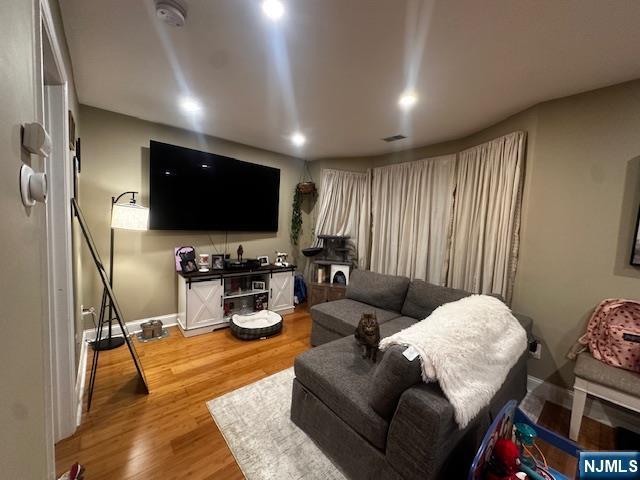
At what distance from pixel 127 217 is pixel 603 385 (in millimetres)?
3822

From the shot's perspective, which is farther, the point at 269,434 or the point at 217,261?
the point at 217,261

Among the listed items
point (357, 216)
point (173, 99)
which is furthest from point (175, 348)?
point (357, 216)

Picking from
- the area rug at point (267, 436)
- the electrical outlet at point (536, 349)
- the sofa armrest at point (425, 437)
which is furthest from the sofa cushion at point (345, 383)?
the electrical outlet at point (536, 349)

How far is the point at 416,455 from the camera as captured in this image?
1.12 meters

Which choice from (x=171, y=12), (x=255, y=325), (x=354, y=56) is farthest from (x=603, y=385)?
(x=171, y=12)

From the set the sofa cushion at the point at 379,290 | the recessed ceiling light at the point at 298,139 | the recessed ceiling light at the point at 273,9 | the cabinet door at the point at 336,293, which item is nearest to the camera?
the recessed ceiling light at the point at 273,9

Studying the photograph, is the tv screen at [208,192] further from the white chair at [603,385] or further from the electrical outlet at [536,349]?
the white chair at [603,385]

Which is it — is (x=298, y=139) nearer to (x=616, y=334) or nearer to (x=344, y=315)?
(x=344, y=315)

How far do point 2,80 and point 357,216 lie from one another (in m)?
3.83

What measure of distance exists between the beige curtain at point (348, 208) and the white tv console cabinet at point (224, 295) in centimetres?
104

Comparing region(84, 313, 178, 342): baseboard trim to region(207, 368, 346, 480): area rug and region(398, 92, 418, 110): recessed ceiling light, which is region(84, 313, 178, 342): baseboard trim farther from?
region(398, 92, 418, 110): recessed ceiling light

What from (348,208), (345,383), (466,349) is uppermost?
(348,208)

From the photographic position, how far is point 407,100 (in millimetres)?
2236

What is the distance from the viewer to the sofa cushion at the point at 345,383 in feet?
4.42
